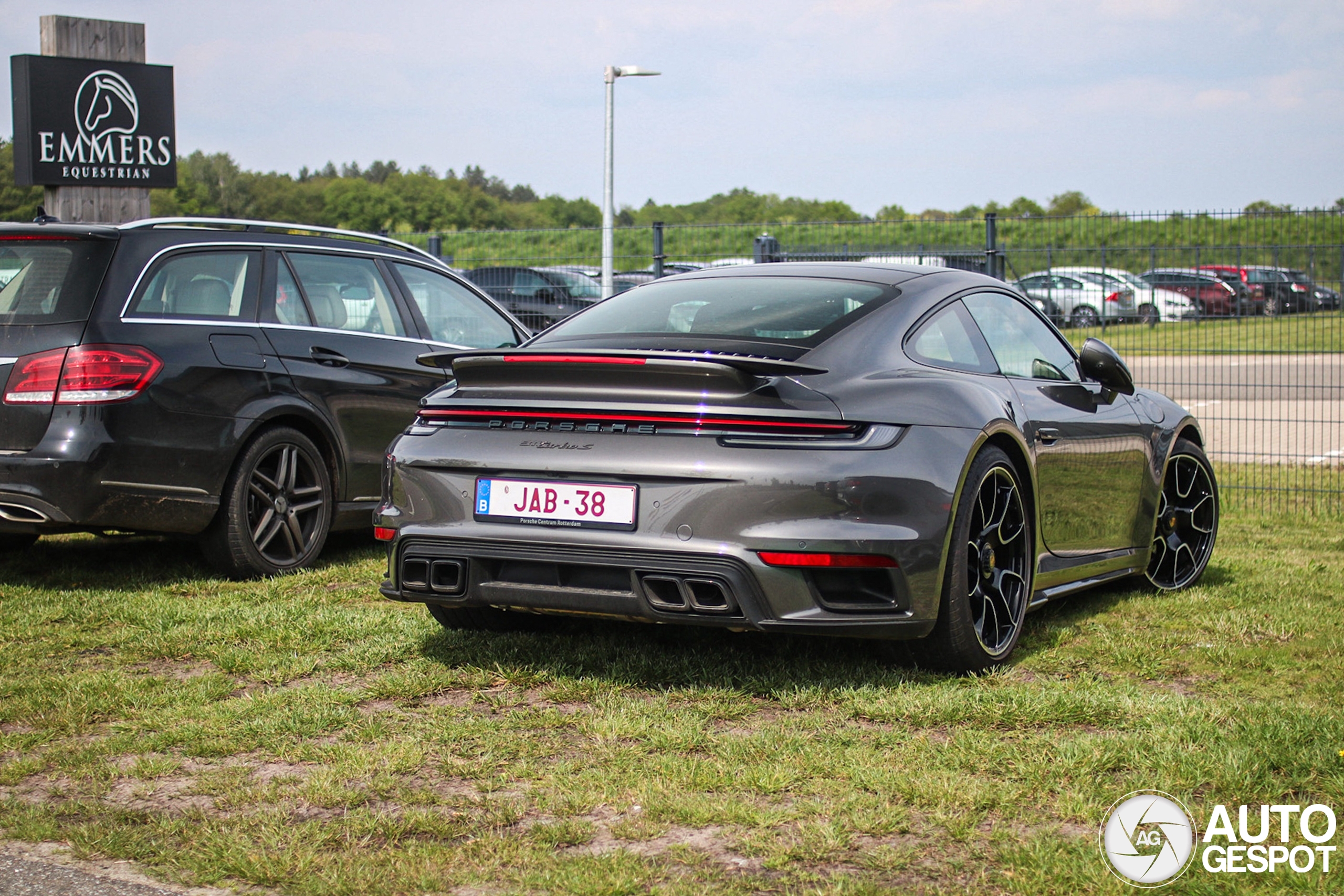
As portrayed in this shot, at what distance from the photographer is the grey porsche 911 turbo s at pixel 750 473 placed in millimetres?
4090

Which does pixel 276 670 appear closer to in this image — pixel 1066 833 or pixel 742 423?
pixel 742 423

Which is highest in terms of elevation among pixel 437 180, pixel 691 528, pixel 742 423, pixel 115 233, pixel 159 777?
pixel 437 180

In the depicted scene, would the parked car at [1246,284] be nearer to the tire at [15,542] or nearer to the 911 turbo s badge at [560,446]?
the 911 turbo s badge at [560,446]

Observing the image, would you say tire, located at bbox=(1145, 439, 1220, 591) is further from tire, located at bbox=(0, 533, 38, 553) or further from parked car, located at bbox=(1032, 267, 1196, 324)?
tire, located at bbox=(0, 533, 38, 553)

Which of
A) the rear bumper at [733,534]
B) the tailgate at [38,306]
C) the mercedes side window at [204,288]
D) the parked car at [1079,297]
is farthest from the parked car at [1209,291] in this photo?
the tailgate at [38,306]

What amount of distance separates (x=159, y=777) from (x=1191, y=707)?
2979 mm

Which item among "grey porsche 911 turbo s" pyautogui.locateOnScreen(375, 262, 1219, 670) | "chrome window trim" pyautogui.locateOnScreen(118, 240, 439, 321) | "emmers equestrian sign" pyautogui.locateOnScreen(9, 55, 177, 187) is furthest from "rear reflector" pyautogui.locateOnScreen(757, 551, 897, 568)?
"emmers equestrian sign" pyautogui.locateOnScreen(9, 55, 177, 187)

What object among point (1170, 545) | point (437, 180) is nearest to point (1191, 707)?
point (1170, 545)

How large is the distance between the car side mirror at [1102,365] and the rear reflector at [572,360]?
2479 millimetres

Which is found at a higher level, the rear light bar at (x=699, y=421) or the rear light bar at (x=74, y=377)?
the rear light bar at (x=74, y=377)

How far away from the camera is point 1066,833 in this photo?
318 centimetres

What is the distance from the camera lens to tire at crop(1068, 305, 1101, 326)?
10.7 m

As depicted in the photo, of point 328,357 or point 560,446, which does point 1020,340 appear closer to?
point 560,446

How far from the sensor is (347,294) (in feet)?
23.9
